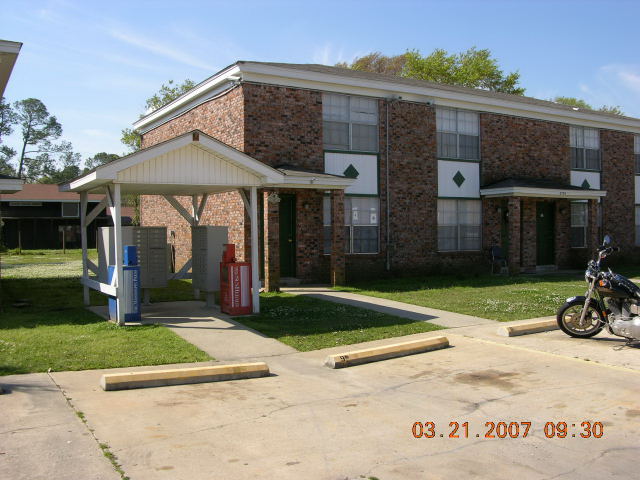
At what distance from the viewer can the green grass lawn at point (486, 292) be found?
41.4 ft

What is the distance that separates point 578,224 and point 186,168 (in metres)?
17.7

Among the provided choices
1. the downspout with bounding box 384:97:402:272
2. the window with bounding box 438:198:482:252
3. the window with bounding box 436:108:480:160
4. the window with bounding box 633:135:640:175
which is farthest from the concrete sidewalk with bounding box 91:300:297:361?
the window with bounding box 633:135:640:175

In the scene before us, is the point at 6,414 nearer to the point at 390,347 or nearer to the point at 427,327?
the point at 390,347

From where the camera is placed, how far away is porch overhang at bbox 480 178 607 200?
19703 millimetres

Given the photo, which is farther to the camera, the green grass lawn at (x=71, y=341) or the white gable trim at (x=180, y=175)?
the white gable trim at (x=180, y=175)

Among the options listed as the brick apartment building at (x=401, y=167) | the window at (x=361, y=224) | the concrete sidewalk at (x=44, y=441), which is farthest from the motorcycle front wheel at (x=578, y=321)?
the window at (x=361, y=224)

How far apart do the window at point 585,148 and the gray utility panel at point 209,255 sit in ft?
52.8

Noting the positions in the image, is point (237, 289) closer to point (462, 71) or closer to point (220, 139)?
point (220, 139)

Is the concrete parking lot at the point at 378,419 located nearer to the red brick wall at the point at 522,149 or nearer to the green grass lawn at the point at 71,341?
the green grass lawn at the point at 71,341

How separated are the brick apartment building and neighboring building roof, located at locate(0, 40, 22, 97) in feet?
18.0

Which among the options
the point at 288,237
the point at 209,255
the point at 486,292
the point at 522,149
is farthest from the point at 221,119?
the point at 522,149

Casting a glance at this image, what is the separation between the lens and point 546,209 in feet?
74.6

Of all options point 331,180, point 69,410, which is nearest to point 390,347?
point 69,410

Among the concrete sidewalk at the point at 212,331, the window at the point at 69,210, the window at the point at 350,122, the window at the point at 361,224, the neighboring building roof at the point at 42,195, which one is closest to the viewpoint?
the concrete sidewalk at the point at 212,331
